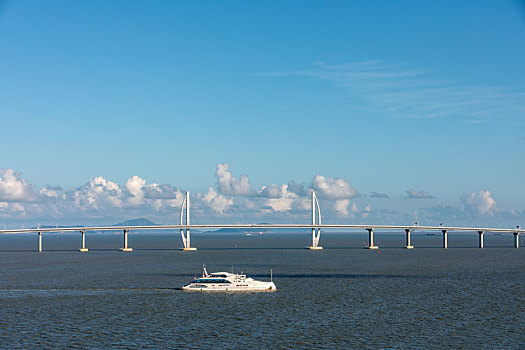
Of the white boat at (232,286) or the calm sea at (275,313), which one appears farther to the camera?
the white boat at (232,286)

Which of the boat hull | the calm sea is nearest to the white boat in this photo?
the boat hull

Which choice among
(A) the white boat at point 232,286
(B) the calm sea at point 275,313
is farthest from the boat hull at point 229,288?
(B) the calm sea at point 275,313

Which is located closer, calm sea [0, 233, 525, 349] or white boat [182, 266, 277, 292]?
calm sea [0, 233, 525, 349]

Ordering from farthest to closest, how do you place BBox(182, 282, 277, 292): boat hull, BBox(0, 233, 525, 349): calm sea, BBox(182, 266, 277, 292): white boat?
1. BBox(182, 266, 277, 292): white boat
2. BBox(182, 282, 277, 292): boat hull
3. BBox(0, 233, 525, 349): calm sea

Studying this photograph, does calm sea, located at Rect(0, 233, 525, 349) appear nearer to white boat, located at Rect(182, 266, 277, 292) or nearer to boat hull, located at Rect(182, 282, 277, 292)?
boat hull, located at Rect(182, 282, 277, 292)

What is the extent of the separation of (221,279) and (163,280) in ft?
55.6

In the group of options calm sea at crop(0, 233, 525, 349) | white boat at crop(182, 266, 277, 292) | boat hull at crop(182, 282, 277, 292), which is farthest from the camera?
white boat at crop(182, 266, 277, 292)

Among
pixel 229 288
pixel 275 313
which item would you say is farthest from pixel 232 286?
pixel 275 313

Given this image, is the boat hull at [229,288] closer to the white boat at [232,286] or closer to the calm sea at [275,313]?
the white boat at [232,286]

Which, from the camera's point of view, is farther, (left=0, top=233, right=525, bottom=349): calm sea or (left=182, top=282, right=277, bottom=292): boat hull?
(left=182, top=282, right=277, bottom=292): boat hull

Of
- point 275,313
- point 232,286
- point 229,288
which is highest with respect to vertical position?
point 275,313

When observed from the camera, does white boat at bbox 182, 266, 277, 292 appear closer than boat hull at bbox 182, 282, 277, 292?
No

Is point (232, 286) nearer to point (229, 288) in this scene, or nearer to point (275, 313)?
point (229, 288)

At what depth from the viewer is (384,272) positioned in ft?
483
